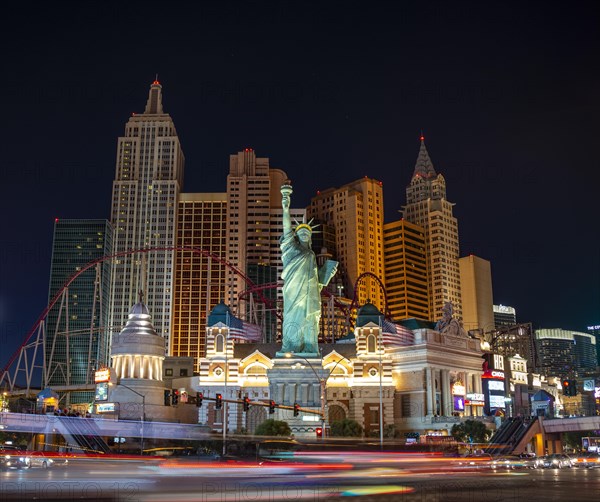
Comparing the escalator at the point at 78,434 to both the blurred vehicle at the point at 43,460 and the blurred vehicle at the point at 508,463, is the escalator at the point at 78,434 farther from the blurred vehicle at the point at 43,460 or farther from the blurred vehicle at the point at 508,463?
the blurred vehicle at the point at 508,463

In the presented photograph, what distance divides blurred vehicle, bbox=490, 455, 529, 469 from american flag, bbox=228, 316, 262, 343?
5715 centimetres

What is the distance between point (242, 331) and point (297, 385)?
A: 18253mm

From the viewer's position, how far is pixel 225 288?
652ft

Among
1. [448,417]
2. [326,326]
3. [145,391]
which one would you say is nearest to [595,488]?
[448,417]

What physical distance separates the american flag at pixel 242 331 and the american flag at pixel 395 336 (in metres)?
22.8

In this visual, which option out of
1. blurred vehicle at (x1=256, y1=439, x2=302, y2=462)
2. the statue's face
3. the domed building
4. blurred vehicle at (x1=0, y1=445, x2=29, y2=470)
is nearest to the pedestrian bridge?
the domed building

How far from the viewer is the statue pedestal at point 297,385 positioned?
101 m

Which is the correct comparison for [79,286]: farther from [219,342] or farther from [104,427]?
[104,427]

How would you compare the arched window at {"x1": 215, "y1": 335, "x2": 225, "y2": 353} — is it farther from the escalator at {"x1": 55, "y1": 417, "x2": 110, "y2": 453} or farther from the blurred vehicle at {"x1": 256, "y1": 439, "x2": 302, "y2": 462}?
the blurred vehicle at {"x1": 256, "y1": 439, "x2": 302, "y2": 462}

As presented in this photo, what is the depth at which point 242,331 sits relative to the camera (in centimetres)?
11669

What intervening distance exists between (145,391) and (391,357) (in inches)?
1467

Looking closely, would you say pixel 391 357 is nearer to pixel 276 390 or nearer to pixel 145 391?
pixel 276 390

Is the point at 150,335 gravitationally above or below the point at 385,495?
above

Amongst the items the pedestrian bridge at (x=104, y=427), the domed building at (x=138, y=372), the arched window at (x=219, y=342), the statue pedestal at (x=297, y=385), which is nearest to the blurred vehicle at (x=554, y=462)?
the pedestrian bridge at (x=104, y=427)
